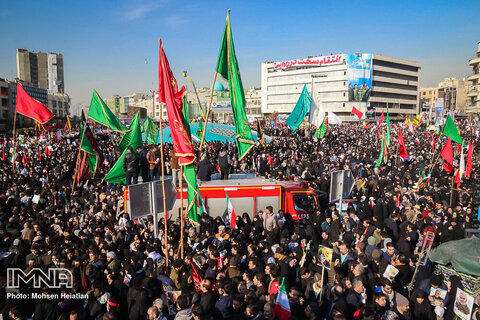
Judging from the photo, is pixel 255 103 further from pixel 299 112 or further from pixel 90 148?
pixel 90 148

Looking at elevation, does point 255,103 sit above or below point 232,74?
above

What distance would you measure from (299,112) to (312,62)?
78726mm

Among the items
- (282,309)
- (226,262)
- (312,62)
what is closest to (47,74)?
(312,62)

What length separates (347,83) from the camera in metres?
91.0

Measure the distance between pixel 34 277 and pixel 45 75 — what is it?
479 feet

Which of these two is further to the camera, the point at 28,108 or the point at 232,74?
the point at 28,108

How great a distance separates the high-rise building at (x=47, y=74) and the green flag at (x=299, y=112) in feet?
363

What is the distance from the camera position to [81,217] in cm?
1117

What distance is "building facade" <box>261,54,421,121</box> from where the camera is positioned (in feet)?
296

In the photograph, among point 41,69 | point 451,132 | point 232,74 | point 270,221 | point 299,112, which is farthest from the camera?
point 41,69

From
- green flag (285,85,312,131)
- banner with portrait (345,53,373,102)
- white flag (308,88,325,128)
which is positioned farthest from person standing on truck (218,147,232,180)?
banner with portrait (345,53,373,102)

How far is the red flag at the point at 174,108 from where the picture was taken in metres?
6.92

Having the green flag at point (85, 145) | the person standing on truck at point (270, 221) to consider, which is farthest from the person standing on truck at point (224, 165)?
the green flag at point (85, 145)

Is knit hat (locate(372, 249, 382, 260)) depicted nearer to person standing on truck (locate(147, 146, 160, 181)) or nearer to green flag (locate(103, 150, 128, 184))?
green flag (locate(103, 150, 128, 184))
